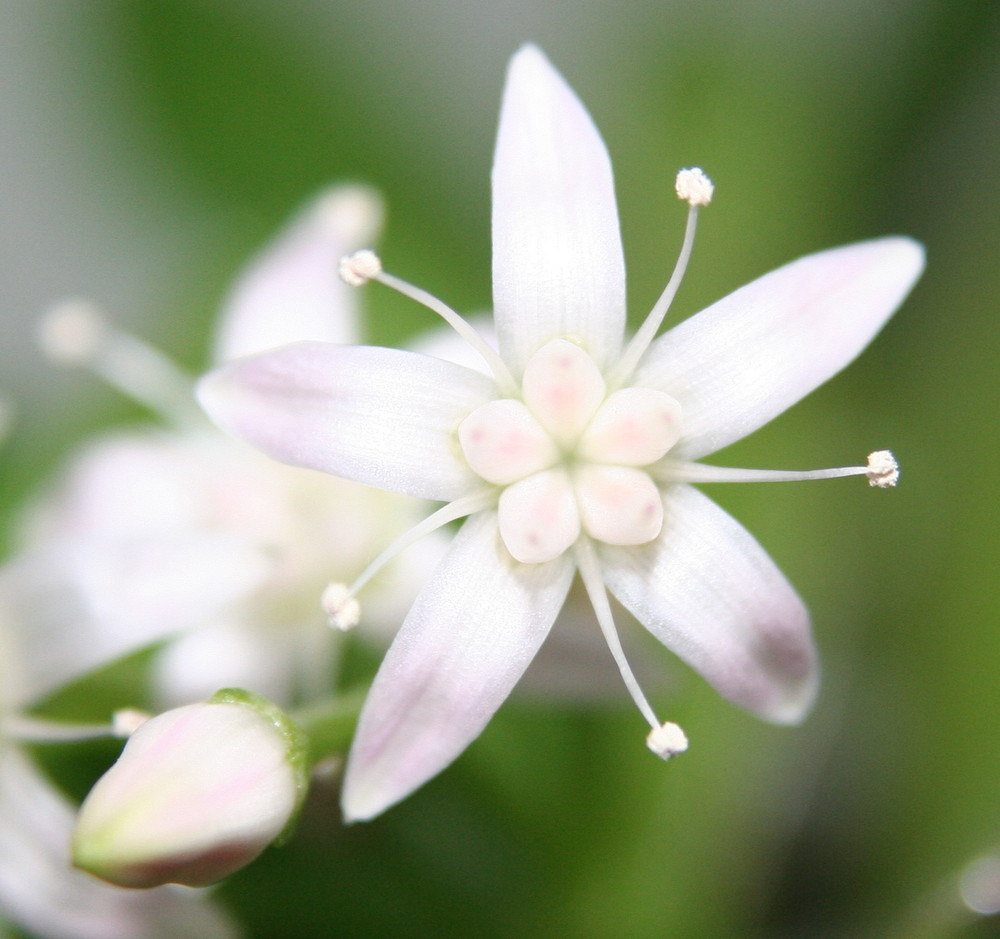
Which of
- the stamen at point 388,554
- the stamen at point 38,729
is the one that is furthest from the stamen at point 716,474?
the stamen at point 38,729

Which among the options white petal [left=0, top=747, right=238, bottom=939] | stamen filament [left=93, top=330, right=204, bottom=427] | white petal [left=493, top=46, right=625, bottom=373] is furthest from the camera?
stamen filament [left=93, top=330, right=204, bottom=427]

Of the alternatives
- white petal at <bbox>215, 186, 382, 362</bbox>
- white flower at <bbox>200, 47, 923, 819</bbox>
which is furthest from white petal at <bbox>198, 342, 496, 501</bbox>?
white petal at <bbox>215, 186, 382, 362</bbox>

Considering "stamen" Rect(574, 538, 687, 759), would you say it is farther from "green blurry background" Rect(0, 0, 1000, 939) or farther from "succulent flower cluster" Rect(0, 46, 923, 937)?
"green blurry background" Rect(0, 0, 1000, 939)

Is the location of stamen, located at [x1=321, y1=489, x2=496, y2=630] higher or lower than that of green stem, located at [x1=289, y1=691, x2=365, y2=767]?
higher

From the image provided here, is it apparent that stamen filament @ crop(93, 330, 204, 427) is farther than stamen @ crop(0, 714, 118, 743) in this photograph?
Yes

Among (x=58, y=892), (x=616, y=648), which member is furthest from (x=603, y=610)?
(x=58, y=892)

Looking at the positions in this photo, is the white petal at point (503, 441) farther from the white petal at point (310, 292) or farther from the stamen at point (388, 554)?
the white petal at point (310, 292)

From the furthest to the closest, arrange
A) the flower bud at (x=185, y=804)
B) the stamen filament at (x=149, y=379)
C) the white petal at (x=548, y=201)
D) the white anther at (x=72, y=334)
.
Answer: the stamen filament at (x=149, y=379), the white anther at (x=72, y=334), the white petal at (x=548, y=201), the flower bud at (x=185, y=804)

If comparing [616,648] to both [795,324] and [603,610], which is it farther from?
[795,324]

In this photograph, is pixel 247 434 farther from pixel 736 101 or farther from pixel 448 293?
pixel 736 101
